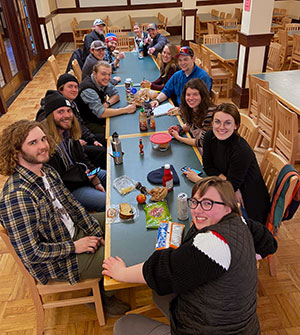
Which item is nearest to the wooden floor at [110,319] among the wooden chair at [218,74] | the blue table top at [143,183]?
the blue table top at [143,183]

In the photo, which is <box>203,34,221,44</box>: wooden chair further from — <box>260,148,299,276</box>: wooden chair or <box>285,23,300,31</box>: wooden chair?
<box>260,148,299,276</box>: wooden chair

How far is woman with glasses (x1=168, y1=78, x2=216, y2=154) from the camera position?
241 cm

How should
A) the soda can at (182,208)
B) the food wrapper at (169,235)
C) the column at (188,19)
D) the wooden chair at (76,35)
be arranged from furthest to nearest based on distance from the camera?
the wooden chair at (76,35) < the column at (188,19) < the soda can at (182,208) < the food wrapper at (169,235)

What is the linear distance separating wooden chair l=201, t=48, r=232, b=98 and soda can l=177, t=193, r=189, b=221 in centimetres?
365

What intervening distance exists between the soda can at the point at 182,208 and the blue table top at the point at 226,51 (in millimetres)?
3826

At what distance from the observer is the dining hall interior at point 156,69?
1.91 meters

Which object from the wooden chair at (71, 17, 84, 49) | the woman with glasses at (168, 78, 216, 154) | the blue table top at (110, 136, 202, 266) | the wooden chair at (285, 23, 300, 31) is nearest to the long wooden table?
the blue table top at (110, 136, 202, 266)

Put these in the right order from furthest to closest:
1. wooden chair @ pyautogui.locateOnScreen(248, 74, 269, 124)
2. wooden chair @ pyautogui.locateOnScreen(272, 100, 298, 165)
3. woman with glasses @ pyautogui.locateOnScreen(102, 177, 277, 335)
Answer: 1. wooden chair @ pyautogui.locateOnScreen(248, 74, 269, 124)
2. wooden chair @ pyautogui.locateOnScreen(272, 100, 298, 165)
3. woman with glasses @ pyautogui.locateOnScreen(102, 177, 277, 335)

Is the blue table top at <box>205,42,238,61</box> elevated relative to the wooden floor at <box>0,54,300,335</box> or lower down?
elevated

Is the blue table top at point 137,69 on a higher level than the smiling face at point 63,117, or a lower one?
lower

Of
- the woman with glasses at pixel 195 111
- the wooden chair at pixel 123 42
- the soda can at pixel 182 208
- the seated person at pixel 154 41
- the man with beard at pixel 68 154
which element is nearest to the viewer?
the soda can at pixel 182 208

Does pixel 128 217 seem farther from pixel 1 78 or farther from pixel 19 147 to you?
pixel 1 78

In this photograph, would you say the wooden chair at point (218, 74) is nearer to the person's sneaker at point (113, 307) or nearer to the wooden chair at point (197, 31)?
the wooden chair at point (197, 31)

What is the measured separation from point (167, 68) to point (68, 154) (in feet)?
6.39
